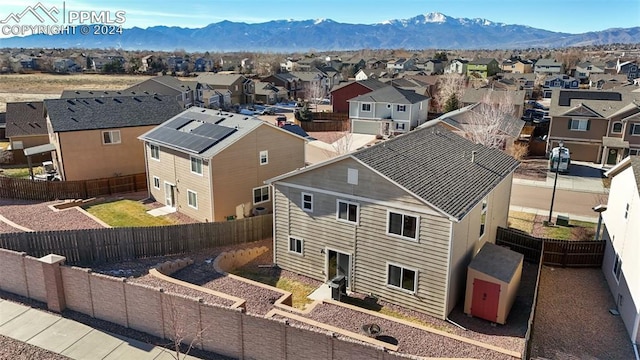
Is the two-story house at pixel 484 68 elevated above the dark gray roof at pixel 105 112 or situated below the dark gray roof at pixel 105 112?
above

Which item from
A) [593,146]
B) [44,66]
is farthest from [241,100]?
[44,66]

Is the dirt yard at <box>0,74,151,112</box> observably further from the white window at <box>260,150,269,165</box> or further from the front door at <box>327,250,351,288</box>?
the front door at <box>327,250,351,288</box>

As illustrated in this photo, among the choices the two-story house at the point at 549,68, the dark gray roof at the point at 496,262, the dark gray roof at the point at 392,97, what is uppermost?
the two-story house at the point at 549,68

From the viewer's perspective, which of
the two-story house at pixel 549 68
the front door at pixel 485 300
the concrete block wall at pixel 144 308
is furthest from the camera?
the two-story house at pixel 549 68

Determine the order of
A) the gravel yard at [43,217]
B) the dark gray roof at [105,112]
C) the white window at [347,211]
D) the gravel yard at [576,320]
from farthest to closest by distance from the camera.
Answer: the dark gray roof at [105,112] < the gravel yard at [43,217] < the white window at [347,211] < the gravel yard at [576,320]

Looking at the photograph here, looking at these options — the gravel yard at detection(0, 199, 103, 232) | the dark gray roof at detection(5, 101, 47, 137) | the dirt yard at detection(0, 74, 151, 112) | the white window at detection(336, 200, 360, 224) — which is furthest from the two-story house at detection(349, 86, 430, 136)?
the dirt yard at detection(0, 74, 151, 112)

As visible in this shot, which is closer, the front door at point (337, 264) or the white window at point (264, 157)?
the front door at point (337, 264)

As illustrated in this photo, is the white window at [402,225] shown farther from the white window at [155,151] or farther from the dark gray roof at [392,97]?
the dark gray roof at [392,97]

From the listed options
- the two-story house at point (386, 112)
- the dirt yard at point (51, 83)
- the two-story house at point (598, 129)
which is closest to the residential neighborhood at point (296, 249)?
the two-story house at point (598, 129)

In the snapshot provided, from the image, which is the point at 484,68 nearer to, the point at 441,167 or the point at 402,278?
the point at 441,167

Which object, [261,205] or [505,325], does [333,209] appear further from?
[261,205]
